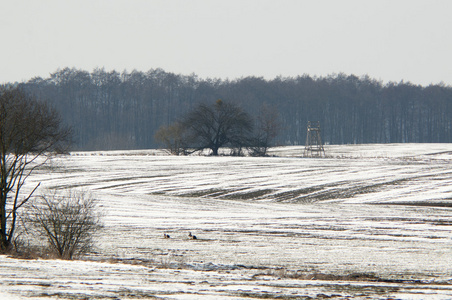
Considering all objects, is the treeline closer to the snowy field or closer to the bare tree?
the bare tree

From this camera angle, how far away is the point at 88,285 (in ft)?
37.6

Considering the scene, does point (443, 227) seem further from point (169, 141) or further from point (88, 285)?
point (169, 141)

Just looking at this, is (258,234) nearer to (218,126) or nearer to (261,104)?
(218,126)

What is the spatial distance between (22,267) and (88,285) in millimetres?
2931

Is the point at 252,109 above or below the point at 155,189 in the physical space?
above

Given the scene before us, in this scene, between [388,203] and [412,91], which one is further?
[412,91]

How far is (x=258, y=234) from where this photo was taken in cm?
2614

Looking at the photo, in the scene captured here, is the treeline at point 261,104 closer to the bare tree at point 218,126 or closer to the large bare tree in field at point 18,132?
the bare tree at point 218,126

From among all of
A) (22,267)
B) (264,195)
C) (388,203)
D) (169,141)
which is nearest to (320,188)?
(264,195)

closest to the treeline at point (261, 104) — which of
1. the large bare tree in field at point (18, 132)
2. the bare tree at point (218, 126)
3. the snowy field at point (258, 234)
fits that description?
the bare tree at point (218, 126)

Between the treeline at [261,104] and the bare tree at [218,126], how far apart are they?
209ft

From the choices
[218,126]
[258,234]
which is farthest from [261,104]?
[258,234]

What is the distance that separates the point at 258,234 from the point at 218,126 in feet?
178

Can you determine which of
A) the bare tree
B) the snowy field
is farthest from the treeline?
the snowy field
